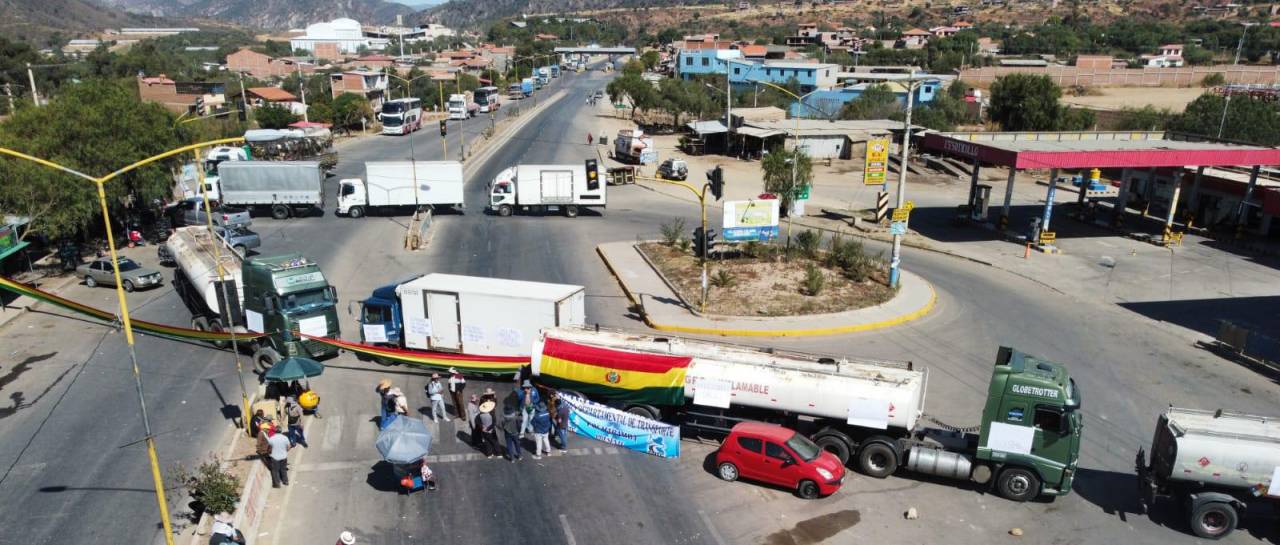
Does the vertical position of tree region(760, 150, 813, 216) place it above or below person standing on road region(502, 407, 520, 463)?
above

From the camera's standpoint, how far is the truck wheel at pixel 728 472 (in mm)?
16547

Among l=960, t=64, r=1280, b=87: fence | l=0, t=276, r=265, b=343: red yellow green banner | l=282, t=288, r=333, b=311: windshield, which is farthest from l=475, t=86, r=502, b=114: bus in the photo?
l=282, t=288, r=333, b=311: windshield

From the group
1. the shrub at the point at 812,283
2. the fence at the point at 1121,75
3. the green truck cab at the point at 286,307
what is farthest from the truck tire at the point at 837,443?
the fence at the point at 1121,75

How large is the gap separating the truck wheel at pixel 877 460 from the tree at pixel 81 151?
106ft

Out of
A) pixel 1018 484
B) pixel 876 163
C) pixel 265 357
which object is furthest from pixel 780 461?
pixel 876 163

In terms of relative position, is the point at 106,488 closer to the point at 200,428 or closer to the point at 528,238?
the point at 200,428

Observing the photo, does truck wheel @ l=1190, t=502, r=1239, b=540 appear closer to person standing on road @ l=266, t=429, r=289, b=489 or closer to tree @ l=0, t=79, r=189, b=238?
person standing on road @ l=266, t=429, r=289, b=489

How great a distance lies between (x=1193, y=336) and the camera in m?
Answer: 26.1

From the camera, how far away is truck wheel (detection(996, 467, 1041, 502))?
15915 millimetres

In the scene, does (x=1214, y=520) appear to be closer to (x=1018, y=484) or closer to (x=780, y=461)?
(x=1018, y=484)

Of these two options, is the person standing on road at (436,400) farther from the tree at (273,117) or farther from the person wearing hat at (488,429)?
the tree at (273,117)

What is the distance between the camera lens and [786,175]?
1582 inches

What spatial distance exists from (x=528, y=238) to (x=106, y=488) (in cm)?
2366

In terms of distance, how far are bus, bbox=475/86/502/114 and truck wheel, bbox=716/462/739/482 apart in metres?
90.8
